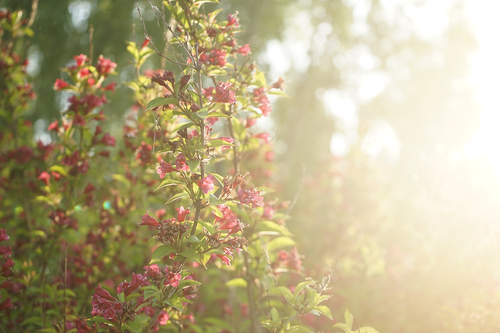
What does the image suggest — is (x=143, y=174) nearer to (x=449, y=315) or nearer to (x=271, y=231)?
(x=271, y=231)

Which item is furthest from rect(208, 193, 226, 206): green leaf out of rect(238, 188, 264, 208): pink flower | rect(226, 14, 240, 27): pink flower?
rect(226, 14, 240, 27): pink flower

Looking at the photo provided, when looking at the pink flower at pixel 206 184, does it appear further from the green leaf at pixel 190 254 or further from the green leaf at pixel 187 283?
the green leaf at pixel 187 283

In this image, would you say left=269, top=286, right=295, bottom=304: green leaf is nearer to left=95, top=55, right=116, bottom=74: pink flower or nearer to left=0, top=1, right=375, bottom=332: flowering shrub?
left=0, top=1, right=375, bottom=332: flowering shrub

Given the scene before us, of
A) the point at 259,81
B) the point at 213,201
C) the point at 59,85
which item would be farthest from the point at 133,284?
the point at 59,85

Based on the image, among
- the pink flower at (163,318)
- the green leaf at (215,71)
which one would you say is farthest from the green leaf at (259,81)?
the pink flower at (163,318)

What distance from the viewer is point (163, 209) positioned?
262cm

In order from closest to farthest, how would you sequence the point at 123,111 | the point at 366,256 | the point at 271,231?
the point at 271,231, the point at 366,256, the point at 123,111

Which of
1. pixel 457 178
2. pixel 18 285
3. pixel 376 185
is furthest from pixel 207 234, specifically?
pixel 376 185

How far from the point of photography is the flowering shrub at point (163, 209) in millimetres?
1504

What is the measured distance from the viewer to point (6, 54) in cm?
293

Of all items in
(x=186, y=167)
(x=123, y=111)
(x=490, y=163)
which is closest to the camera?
(x=186, y=167)

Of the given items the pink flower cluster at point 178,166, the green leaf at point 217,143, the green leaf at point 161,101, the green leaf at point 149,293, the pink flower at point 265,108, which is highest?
the pink flower at point 265,108

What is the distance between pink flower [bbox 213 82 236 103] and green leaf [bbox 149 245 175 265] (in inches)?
27.3

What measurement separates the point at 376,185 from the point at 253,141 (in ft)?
12.5
